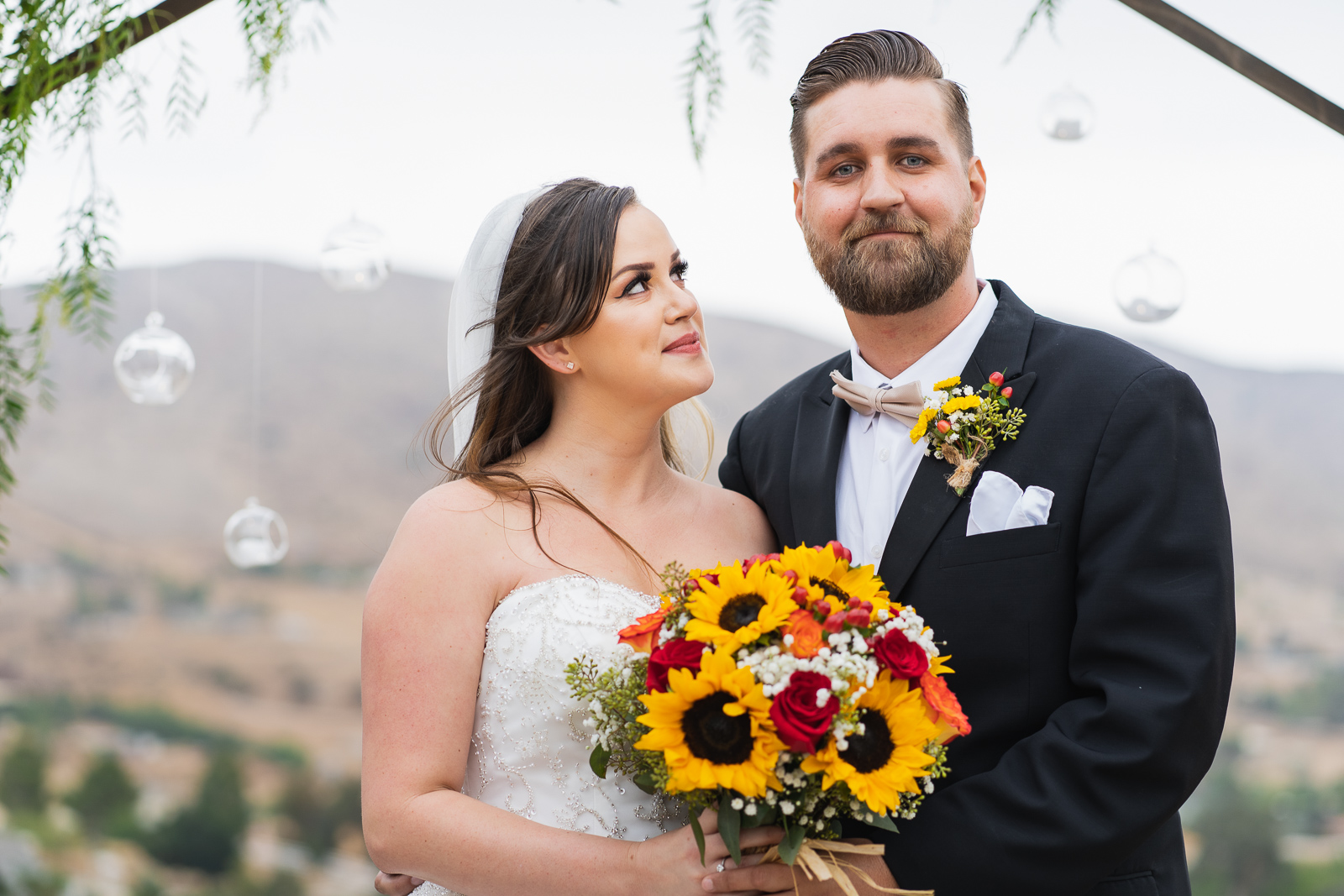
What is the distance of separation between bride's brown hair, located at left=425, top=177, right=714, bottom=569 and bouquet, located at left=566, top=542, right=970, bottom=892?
2.39 feet

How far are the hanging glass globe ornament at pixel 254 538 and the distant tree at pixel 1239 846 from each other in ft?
41.7

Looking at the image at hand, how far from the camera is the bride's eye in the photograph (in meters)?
2.62

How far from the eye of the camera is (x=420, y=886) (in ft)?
8.27

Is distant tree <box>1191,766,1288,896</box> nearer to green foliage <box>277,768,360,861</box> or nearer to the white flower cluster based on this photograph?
green foliage <box>277,768,360,861</box>

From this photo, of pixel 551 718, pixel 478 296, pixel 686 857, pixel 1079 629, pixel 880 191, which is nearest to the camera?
pixel 686 857

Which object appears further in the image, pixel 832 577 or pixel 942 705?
pixel 832 577

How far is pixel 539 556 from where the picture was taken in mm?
2453

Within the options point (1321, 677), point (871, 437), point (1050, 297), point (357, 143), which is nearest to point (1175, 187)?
point (1050, 297)

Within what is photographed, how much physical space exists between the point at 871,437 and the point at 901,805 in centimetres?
84

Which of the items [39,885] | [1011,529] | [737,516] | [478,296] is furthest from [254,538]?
[39,885]

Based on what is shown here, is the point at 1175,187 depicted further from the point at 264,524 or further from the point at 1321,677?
the point at 264,524

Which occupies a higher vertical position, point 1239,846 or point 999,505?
point 999,505

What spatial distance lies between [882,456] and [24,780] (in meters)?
15.8

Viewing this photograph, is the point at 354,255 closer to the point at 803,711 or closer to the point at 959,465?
the point at 959,465
